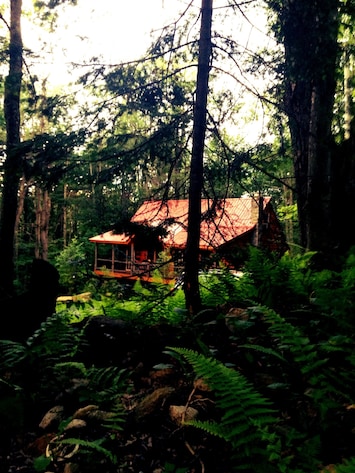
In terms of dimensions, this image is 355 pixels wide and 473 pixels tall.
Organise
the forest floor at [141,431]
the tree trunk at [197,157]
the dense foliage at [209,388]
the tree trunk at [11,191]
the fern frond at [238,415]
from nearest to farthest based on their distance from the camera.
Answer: the fern frond at [238,415], the dense foliage at [209,388], the forest floor at [141,431], the tree trunk at [197,157], the tree trunk at [11,191]

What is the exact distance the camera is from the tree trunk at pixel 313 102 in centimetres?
420

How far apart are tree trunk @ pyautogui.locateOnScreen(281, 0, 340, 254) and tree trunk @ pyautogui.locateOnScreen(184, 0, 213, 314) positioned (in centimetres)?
105

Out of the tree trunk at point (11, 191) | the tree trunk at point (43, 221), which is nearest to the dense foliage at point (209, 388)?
the tree trunk at point (11, 191)

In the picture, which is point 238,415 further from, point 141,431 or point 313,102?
point 313,102

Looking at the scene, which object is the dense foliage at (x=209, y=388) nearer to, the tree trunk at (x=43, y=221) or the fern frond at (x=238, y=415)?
the fern frond at (x=238, y=415)

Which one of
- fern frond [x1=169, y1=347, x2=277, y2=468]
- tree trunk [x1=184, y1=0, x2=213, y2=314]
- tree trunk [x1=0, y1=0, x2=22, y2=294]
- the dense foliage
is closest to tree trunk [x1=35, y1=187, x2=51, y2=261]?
tree trunk [x1=0, y1=0, x2=22, y2=294]

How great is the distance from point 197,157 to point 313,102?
223cm

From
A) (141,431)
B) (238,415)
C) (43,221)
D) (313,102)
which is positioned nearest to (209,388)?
(141,431)

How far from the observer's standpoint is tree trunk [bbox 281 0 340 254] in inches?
165

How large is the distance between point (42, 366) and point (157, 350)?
1050 mm

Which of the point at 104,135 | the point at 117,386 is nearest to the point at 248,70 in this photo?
the point at 104,135

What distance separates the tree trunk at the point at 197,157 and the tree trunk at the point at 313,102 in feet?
3.45

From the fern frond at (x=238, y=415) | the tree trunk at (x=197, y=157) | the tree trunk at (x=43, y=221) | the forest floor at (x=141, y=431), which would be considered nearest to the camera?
the fern frond at (x=238, y=415)

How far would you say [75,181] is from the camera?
180 inches
